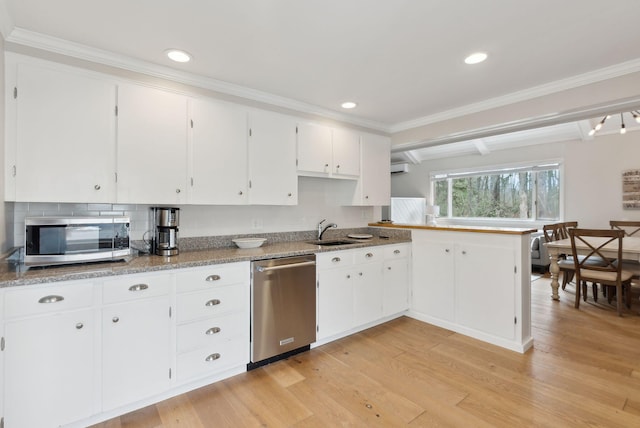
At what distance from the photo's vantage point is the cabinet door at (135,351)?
6.26ft

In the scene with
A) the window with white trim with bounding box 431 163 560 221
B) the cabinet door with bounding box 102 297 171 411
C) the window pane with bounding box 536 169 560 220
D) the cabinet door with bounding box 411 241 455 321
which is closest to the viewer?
the cabinet door with bounding box 102 297 171 411

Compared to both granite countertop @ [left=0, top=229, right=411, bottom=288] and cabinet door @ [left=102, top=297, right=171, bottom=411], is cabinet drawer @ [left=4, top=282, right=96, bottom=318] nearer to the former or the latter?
granite countertop @ [left=0, top=229, right=411, bottom=288]

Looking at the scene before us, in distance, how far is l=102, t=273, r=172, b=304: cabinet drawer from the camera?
6.28 feet

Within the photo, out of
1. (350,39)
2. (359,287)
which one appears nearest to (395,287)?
(359,287)

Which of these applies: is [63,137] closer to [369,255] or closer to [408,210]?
[369,255]

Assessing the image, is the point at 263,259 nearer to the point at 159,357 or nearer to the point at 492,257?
the point at 159,357

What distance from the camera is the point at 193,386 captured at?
2.27 m

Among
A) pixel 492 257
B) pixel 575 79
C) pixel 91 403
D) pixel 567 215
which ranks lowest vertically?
pixel 91 403

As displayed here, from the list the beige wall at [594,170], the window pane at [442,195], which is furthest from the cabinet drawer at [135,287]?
the window pane at [442,195]

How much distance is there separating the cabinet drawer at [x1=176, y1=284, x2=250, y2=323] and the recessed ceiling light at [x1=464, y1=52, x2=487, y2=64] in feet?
7.80

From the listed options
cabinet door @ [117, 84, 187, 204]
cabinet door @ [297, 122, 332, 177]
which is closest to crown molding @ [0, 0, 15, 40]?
cabinet door @ [117, 84, 187, 204]

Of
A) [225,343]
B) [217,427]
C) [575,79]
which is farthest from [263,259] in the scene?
[575,79]

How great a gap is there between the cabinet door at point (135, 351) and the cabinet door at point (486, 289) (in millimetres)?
2688

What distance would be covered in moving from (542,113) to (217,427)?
3543mm
